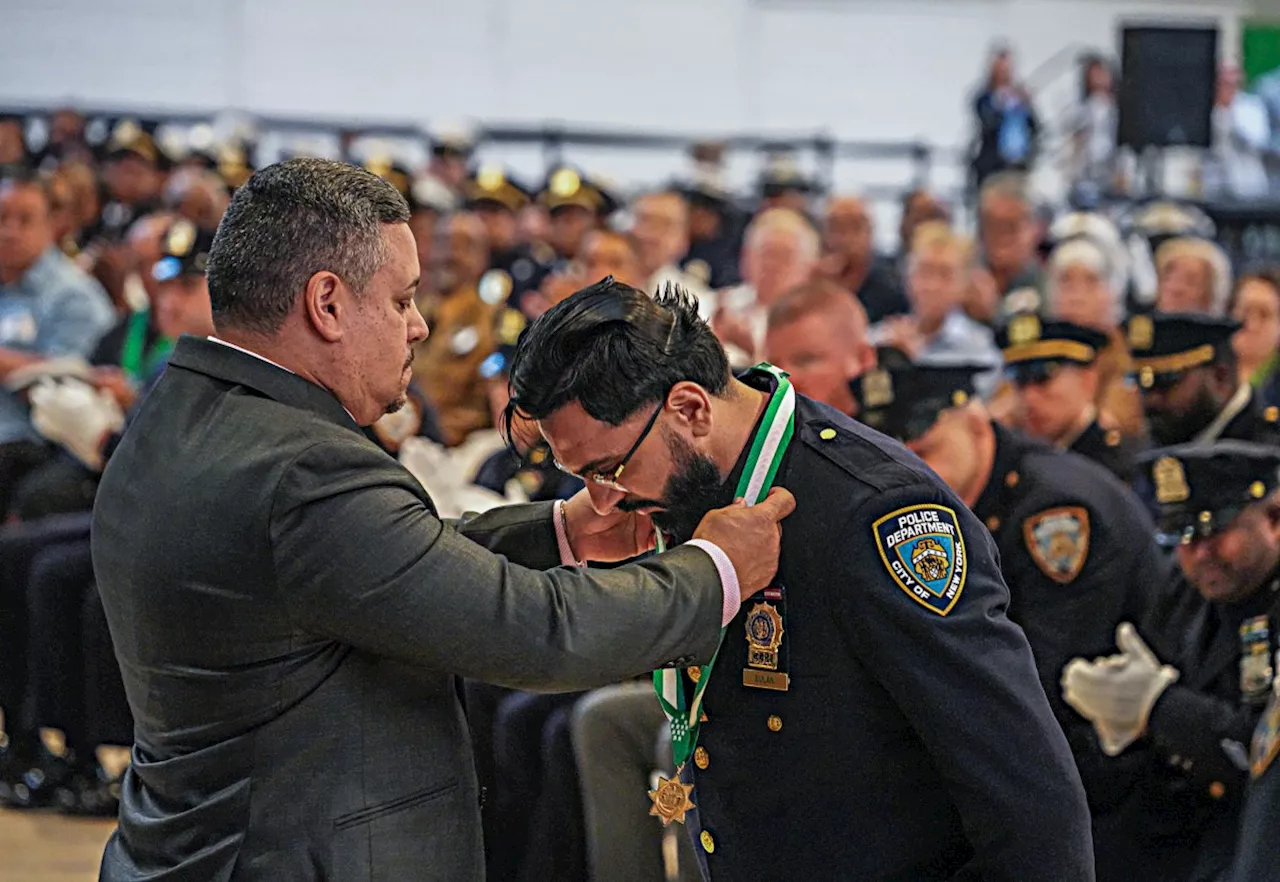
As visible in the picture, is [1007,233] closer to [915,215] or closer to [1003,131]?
[915,215]

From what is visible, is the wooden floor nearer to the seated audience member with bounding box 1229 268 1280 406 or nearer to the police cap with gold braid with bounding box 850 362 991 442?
the police cap with gold braid with bounding box 850 362 991 442

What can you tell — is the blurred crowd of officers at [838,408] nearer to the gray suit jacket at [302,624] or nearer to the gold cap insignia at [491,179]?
the gold cap insignia at [491,179]

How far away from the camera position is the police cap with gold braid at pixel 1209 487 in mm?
2879

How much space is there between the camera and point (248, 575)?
1.66 m

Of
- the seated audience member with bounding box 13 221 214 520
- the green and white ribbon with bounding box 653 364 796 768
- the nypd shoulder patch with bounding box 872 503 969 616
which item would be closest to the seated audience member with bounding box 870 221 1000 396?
the seated audience member with bounding box 13 221 214 520

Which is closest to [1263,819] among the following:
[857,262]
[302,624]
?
[302,624]

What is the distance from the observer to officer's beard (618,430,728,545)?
1.78m

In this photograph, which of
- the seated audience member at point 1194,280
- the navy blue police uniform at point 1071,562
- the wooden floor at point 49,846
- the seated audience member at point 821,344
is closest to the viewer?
the navy blue police uniform at point 1071,562

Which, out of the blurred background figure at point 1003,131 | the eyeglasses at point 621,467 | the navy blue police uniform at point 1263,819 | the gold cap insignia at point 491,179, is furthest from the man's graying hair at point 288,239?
the blurred background figure at point 1003,131

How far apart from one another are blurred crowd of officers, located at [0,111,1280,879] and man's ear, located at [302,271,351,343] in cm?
35

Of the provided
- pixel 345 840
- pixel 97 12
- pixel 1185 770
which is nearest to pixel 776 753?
pixel 345 840

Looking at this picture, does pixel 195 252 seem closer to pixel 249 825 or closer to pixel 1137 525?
pixel 1137 525

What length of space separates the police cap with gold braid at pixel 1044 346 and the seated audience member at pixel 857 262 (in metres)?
2.46

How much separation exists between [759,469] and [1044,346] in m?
2.48
